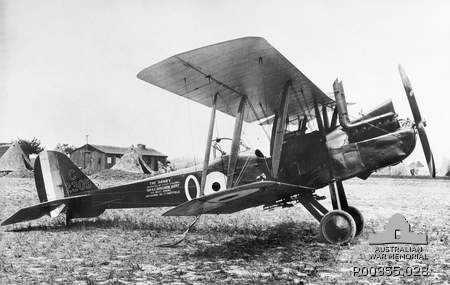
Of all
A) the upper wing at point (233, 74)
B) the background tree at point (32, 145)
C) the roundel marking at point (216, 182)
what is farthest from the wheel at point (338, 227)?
the background tree at point (32, 145)

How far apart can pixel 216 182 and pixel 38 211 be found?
3759 mm

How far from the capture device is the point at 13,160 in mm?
33031

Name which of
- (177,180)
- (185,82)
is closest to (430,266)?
(185,82)

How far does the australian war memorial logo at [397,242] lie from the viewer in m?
5.25

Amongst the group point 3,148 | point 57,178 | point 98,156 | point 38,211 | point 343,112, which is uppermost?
point 3,148

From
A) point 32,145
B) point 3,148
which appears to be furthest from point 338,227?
point 32,145

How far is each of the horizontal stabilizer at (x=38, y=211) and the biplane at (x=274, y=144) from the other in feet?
0.07

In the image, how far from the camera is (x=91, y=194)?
8.35 metres

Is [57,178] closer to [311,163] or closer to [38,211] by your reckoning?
[38,211]

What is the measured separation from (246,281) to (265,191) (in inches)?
67.5

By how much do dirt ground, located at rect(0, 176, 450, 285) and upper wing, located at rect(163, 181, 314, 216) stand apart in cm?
64

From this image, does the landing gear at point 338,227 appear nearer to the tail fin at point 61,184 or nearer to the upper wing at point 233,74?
the upper wing at point 233,74

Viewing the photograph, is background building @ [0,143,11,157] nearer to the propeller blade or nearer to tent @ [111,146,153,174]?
tent @ [111,146,153,174]

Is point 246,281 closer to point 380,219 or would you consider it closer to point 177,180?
point 177,180
